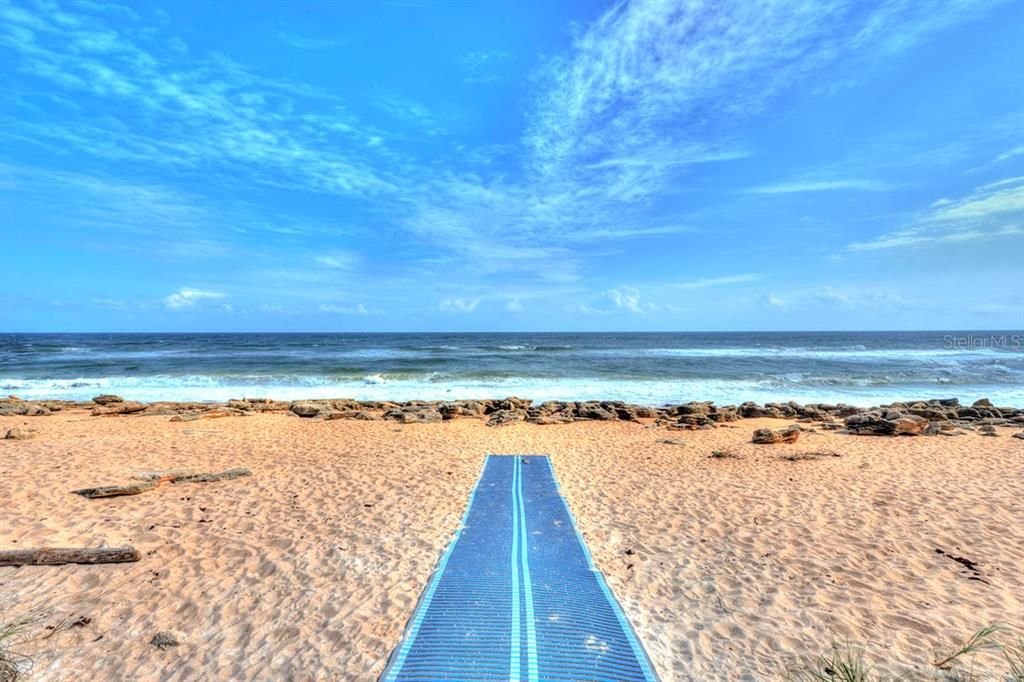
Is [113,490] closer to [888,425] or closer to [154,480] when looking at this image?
[154,480]

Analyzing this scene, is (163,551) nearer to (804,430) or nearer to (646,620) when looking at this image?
(646,620)

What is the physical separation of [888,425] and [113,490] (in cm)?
1792

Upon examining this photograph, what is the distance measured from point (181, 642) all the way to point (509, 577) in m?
2.84

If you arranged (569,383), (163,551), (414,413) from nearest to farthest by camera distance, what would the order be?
(163,551), (414,413), (569,383)

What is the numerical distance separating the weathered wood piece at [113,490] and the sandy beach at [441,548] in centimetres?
17

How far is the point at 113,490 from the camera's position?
23.5ft

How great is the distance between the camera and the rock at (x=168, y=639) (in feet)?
12.3

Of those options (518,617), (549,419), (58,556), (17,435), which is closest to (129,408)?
(17,435)

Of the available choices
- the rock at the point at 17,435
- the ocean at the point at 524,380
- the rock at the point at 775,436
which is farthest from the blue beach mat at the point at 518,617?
the ocean at the point at 524,380

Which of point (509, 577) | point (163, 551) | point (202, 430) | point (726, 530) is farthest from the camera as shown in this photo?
point (202, 430)

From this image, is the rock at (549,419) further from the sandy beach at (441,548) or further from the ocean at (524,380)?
Answer: the ocean at (524,380)

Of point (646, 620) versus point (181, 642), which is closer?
point (181, 642)

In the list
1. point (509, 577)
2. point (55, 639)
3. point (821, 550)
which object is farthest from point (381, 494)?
point (821, 550)

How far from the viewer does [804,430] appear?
45.5 ft
